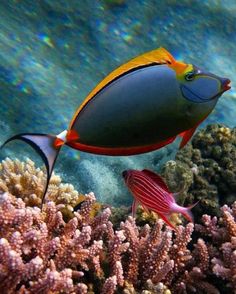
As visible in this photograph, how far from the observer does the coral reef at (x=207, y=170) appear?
4.14m

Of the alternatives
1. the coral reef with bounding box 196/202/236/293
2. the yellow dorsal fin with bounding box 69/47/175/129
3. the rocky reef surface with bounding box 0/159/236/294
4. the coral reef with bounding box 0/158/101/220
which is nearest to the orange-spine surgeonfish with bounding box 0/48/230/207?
the yellow dorsal fin with bounding box 69/47/175/129

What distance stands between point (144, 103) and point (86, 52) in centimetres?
564

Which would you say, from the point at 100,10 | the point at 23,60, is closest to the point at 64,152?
the point at 23,60

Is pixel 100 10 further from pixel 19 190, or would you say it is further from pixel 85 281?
pixel 85 281

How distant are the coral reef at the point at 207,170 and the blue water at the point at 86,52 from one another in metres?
1.16

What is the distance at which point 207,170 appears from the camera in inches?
180

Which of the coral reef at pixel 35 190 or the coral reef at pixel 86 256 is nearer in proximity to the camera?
the coral reef at pixel 86 256

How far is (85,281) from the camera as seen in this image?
9.24 ft

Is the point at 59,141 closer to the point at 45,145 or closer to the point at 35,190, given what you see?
the point at 45,145

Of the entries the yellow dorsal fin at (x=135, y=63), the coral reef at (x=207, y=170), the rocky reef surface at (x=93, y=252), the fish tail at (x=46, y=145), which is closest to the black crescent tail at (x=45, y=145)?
the fish tail at (x=46, y=145)

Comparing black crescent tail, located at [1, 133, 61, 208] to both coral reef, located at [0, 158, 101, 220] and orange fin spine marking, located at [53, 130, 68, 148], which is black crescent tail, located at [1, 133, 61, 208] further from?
coral reef, located at [0, 158, 101, 220]

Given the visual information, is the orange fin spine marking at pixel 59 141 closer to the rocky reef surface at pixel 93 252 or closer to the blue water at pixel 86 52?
the rocky reef surface at pixel 93 252

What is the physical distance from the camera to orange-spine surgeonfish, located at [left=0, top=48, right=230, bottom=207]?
1.29m

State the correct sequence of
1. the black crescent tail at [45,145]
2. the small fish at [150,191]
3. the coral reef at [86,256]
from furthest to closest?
1. the small fish at [150,191]
2. the coral reef at [86,256]
3. the black crescent tail at [45,145]
